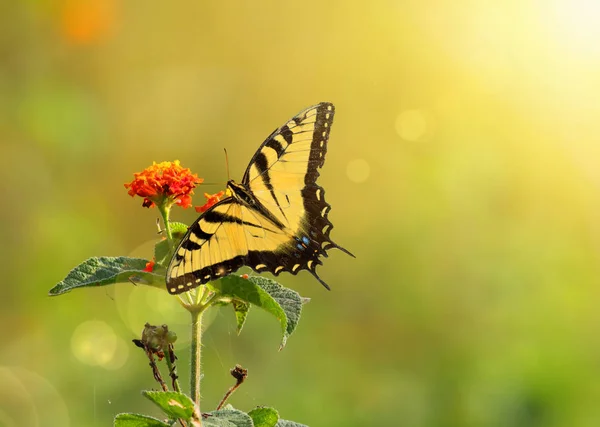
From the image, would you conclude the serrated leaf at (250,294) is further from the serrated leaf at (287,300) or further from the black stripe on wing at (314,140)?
the black stripe on wing at (314,140)

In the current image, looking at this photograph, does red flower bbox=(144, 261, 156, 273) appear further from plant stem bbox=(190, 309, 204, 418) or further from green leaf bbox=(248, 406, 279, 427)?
green leaf bbox=(248, 406, 279, 427)

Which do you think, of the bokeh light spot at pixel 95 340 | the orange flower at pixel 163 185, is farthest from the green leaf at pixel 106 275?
the bokeh light spot at pixel 95 340

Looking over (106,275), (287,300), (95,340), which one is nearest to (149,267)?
Answer: (106,275)

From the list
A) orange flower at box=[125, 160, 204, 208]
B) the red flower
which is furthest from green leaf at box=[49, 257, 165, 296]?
orange flower at box=[125, 160, 204, 208]

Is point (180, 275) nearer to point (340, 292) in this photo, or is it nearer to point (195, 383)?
point (195, 383)

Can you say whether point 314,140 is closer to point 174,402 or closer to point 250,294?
point 250,294

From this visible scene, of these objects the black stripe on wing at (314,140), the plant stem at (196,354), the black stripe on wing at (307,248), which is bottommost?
the plant stem at (196,354)
